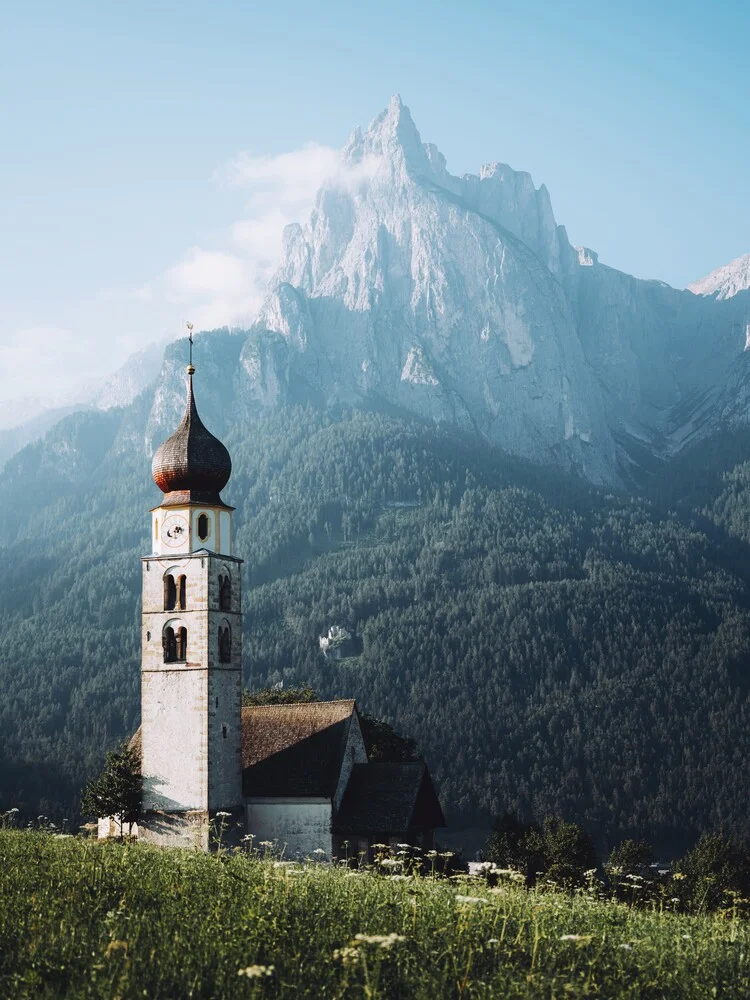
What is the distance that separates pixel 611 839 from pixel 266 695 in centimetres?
9844

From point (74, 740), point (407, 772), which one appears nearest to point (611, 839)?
point (74, 740)

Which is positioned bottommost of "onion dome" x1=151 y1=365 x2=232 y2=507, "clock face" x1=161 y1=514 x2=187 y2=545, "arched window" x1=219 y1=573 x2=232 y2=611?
"arched window" x1=219 y1=573 x2=232 y2=611

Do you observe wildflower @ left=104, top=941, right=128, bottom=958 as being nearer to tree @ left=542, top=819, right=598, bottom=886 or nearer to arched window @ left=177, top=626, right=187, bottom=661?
arched window @ left=177, top=626, right=187, bottom=661

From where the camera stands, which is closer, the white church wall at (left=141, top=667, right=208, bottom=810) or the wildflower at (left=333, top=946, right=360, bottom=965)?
the wildflower at (left=333, top=946, right=360, bottom=965)

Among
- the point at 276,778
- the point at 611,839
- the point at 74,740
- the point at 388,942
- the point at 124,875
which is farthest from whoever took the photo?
the point at 74,740

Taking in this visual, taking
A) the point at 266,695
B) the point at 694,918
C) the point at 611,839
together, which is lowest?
the point at 611,839

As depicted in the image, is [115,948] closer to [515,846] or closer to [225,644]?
[225,644]

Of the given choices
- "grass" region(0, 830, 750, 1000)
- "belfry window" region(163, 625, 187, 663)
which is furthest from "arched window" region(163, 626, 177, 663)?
"grass" region(0, 830, 750, 1000)

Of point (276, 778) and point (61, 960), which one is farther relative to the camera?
point (276, 778)

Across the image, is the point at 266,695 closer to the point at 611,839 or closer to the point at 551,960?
the point at 551,960

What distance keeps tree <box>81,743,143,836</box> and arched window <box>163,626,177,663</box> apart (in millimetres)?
5196

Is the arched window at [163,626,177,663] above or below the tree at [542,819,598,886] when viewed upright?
above

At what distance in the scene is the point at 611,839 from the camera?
15750cm

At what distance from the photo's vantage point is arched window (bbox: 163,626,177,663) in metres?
51.9
